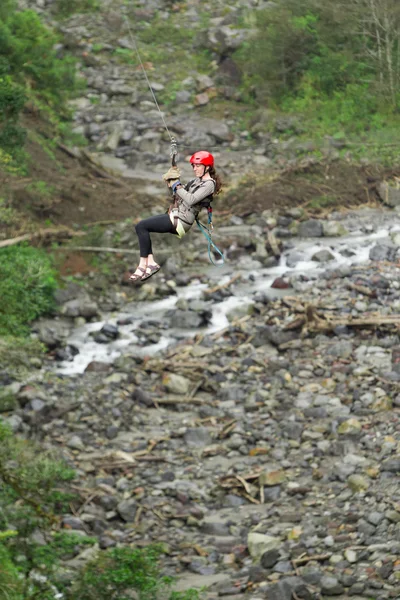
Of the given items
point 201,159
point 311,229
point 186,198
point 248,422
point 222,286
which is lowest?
point 311,229

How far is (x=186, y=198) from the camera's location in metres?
10.7

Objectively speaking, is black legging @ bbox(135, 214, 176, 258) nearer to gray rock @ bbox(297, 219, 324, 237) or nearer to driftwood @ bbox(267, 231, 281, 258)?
driftwood @ bbox(267, 231, 281, 258)

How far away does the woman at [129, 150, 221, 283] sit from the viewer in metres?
10.7

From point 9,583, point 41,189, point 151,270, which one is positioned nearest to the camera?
point 151,270

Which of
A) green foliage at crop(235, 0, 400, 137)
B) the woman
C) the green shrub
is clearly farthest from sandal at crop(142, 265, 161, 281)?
green foliage at crop(235, 0, 400, 137)

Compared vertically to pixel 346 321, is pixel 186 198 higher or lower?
higher

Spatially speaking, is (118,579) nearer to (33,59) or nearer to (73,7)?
(33,59)

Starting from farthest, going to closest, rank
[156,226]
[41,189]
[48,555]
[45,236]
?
[41,189], [45,236], [48,555], [156,226]

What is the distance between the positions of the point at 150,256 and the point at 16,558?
35.0ft

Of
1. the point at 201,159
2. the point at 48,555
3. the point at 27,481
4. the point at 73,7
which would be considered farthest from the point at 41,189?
the point at 201,159

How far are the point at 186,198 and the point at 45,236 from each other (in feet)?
78.8

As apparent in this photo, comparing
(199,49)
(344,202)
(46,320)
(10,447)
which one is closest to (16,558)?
(10,447)

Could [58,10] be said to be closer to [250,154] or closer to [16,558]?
[250,154]

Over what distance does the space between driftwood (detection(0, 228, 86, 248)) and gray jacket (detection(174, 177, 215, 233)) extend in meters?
21.5
